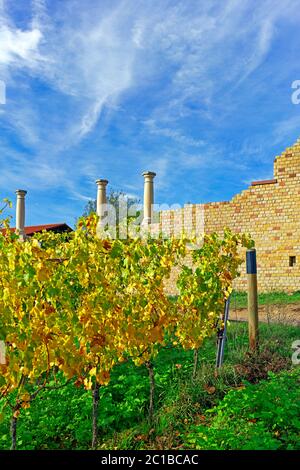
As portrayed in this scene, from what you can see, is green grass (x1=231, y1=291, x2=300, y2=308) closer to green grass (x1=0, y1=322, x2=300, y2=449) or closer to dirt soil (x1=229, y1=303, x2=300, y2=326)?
dirt soil (x1=229, y1=303, x2=300, y2=326)

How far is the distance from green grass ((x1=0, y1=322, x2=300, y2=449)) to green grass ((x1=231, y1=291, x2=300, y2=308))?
6935 mm

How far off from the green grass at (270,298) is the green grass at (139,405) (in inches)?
273

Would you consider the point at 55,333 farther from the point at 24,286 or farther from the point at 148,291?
the point at 148,291

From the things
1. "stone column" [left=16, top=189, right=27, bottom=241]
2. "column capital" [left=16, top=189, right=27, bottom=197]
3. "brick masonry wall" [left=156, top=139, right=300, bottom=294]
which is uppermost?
"column capital" [left=16, top=189, right=27, bottom=197]

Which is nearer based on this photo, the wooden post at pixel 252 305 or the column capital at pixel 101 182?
the wooden post at pixel 252 305

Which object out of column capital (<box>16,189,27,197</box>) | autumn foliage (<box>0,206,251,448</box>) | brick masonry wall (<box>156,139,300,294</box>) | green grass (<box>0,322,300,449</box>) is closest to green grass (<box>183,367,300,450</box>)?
green grass (<box>0,322,300,449</box>)

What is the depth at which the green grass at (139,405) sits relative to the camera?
462 cm

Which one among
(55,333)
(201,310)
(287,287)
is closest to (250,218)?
(287,287)

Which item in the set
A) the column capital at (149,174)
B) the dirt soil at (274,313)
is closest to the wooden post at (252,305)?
the dirt soil at (274,313)

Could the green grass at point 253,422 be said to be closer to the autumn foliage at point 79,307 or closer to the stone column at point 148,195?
the autumn foliage at point 79,307

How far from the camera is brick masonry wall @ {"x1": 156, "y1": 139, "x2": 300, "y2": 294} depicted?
54.2 feet

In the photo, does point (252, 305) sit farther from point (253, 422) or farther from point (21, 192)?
point (21, 192)

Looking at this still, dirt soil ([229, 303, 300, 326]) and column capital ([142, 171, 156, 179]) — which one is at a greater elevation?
column capital ([142, 171, 156, 179])

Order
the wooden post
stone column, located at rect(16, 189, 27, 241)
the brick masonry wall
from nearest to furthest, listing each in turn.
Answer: the wooden post
the brick masonry wall
stone column, located at rect(16, 189, 27, 241)
